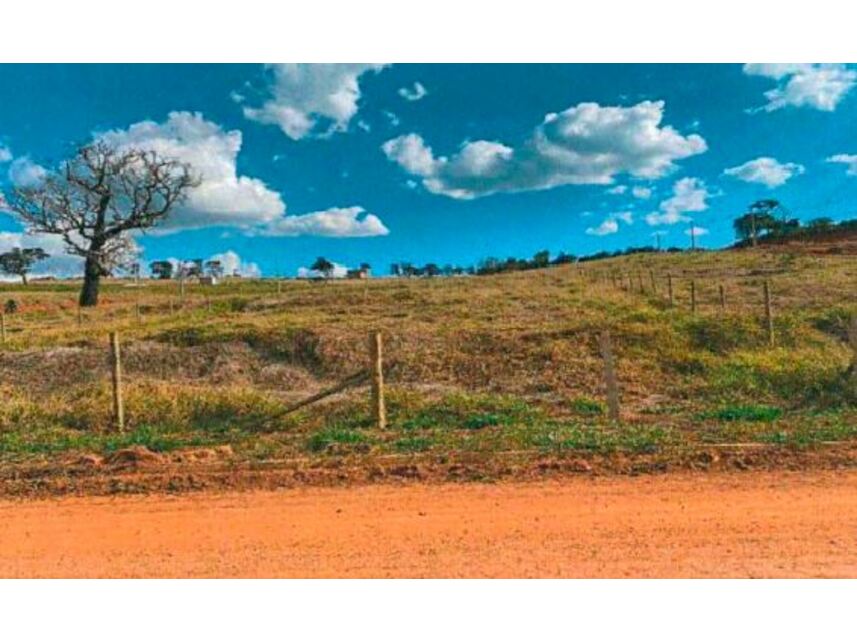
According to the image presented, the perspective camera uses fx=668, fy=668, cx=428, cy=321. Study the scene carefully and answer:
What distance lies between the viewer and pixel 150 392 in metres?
10.8

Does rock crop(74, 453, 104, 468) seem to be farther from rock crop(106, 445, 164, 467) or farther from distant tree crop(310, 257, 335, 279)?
distant tree crop(310, 257, 335, 279)

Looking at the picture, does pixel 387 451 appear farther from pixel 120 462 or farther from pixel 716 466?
pixel 716 466

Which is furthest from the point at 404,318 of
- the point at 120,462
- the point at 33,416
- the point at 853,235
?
the point at 853,235

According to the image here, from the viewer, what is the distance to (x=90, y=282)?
3328 cm

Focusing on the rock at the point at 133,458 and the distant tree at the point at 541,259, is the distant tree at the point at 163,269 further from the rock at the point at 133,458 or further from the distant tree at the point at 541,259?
the rock at the point at 133,458

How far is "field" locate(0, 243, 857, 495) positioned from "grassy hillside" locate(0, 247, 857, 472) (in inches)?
1.7

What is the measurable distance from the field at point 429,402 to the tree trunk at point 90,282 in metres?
15.9

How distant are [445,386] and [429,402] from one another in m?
1.36

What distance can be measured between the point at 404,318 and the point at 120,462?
1255cm

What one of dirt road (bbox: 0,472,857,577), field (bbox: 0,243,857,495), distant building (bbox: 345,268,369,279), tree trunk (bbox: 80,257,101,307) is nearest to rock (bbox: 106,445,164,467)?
field (bbox: 0,243,857,495)

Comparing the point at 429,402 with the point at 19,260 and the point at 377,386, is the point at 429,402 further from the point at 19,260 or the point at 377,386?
the point at 19,260

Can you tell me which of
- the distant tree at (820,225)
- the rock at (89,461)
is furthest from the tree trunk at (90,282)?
the distant tree at (820,225)

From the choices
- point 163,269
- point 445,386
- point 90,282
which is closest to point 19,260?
point 163,269

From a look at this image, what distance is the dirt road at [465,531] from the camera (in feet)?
15.1
